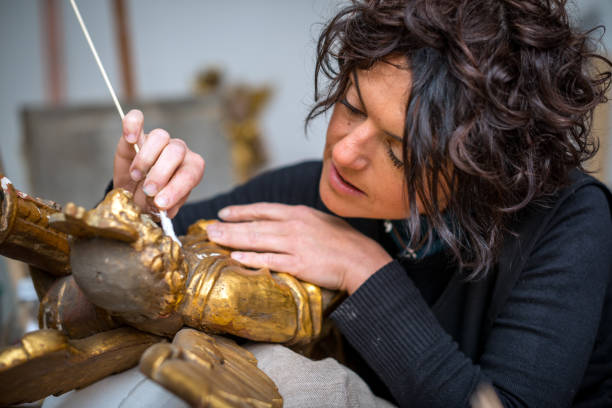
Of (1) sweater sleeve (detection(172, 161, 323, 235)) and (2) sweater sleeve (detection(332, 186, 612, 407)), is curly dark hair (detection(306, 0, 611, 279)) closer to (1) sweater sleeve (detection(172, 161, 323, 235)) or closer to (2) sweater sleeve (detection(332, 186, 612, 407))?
(2) sweater sleeve (detection(332, 186, 612, 407))

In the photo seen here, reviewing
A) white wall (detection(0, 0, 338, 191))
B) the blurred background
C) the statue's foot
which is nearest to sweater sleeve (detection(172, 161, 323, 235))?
the statue's foot

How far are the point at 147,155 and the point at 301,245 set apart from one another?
1.10ft

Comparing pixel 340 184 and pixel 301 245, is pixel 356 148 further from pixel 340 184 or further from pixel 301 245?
pixel 301 245

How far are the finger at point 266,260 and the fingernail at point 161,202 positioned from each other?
7.0 inches

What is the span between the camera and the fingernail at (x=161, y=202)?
75 cm

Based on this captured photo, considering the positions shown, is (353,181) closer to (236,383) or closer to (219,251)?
(219,251)

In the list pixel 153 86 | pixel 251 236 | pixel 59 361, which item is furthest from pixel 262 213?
pixel 153 86

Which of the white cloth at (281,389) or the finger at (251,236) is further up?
the finger at (251,236)

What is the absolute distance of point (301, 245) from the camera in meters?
0.92

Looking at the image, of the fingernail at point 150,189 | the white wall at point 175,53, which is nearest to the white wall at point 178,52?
the white wall at point 175,53

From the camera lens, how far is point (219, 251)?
0.87 metres

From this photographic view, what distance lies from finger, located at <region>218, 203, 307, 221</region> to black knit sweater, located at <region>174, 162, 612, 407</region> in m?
0.22

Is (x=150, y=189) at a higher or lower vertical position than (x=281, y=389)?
higher

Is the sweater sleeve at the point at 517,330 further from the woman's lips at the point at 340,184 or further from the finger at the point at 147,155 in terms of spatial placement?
the finger at the point at 147,155
